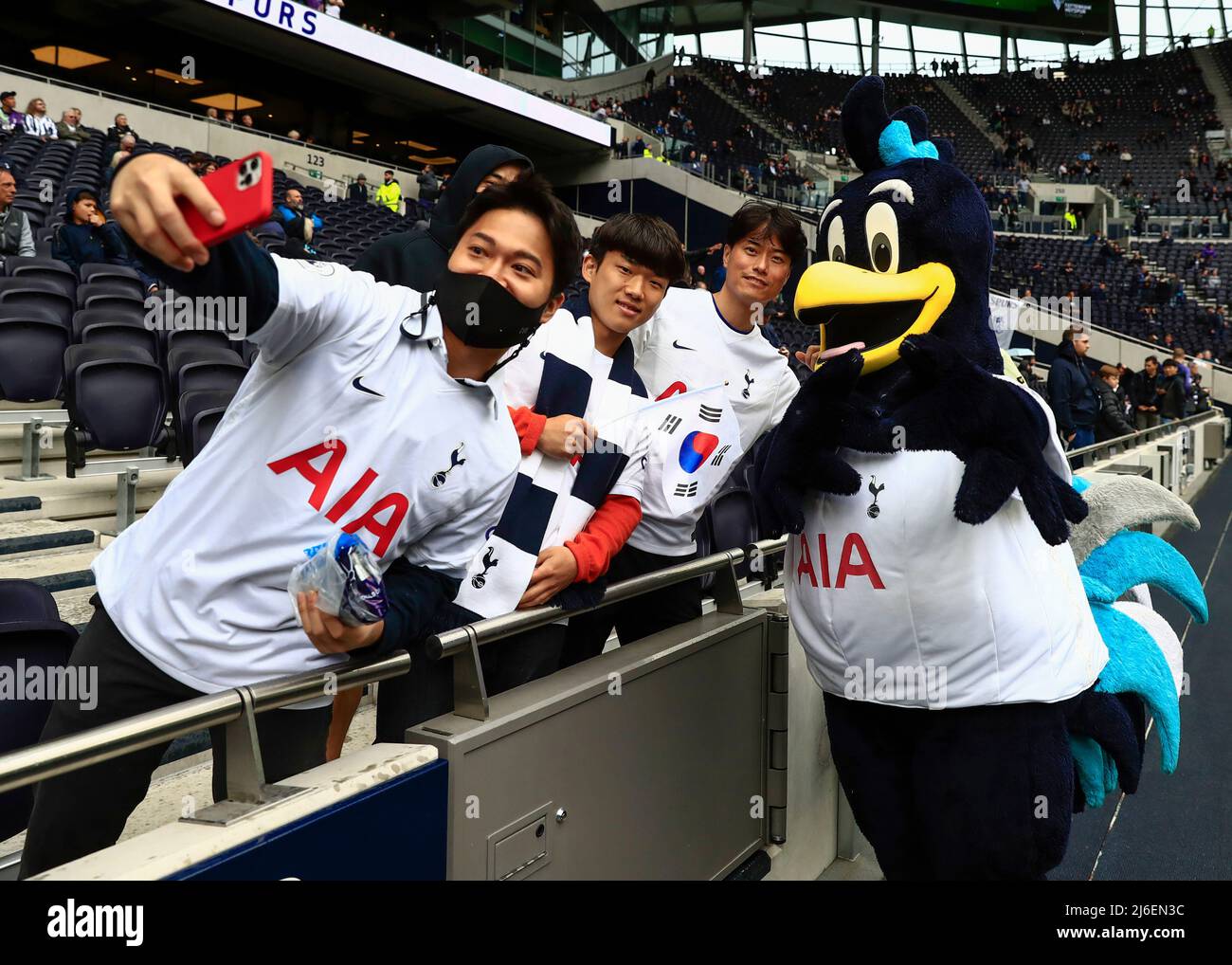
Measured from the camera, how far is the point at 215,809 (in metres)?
1.22

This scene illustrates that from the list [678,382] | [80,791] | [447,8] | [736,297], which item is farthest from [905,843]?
[447,8]

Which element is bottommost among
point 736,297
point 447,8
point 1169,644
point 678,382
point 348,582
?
point 1169,644

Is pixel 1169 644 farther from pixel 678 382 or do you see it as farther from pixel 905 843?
pixel 678 382

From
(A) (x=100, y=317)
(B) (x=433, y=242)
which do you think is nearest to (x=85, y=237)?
(A) (x=100, y=317)

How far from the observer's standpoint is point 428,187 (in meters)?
10.6

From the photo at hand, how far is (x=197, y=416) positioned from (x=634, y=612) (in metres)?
1.86

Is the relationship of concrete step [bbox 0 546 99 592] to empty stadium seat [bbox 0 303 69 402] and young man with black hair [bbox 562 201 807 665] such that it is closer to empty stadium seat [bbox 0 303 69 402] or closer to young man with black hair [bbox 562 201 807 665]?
empty stadium seat [bbox 0 303 69 402]

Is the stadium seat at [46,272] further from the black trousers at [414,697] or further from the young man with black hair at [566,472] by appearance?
the black trousers at [414,697]

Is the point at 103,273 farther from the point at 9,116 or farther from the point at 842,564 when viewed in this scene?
the point at 9,116

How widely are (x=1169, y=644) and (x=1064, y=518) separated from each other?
2.31ft

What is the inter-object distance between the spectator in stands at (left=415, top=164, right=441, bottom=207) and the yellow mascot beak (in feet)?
9.44

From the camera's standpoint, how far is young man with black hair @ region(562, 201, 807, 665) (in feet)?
8.01

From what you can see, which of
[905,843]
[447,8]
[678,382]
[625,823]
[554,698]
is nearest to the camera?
[554,698]

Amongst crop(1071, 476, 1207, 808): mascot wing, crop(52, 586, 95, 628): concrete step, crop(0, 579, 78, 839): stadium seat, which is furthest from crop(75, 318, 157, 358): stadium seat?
crop(1071, 476, 1207, 808): mascot wing
